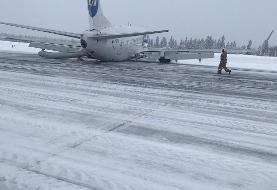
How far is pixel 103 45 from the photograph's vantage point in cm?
2480

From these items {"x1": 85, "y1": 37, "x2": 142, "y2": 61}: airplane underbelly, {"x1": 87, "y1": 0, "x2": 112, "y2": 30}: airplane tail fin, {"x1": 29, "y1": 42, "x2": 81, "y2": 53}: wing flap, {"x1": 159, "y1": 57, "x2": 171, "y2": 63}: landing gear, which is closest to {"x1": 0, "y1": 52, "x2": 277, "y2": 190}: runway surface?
{"x1": 85, "y1": 37, "x2": 142, "y2": 61}: airplane underbelly

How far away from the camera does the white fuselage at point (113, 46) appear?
79.4ft

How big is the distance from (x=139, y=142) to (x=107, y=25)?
20856mm

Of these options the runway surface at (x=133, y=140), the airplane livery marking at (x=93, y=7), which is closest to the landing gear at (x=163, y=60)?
the airplane livery marking at (x=93, y=7)

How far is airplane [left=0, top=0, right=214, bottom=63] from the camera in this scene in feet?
79.0

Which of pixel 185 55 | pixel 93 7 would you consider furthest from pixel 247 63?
pixel 93 7

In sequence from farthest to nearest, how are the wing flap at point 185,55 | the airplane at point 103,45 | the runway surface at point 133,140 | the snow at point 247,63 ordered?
the snow at point 247,63 → the wing flap at point 185,55 → the airplane at point 103,45 → the runway surface at point 133,140

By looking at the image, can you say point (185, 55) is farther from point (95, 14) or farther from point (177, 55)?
point (95, 14)

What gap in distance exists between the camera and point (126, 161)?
5891 millimetres

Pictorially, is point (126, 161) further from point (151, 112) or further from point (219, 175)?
point (151, 112)

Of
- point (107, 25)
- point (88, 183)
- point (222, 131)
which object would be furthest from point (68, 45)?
point (88, 183)

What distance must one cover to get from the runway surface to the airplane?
11800 millimetres

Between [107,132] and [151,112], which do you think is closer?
[107,132]

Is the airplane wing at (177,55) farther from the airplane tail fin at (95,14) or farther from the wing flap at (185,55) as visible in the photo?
the airplane tail fin at (95,14)
